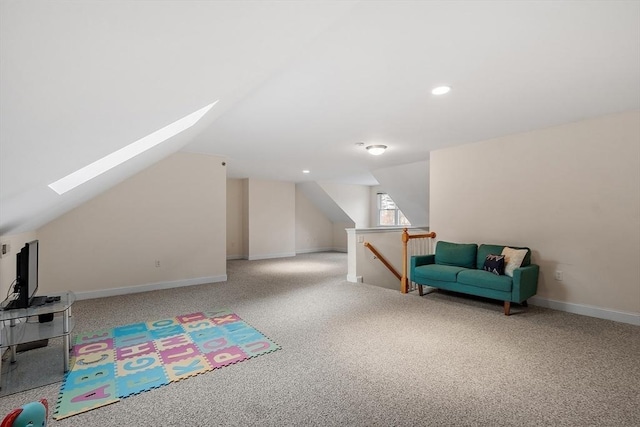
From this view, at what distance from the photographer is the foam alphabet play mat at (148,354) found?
6.95 ft

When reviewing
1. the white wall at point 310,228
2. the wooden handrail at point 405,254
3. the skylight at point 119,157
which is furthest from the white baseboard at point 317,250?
the skylight at point 119,157

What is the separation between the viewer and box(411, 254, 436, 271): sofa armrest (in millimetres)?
4660

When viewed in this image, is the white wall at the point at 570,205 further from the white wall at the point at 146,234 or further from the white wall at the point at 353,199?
the white wall at the point at 353,199

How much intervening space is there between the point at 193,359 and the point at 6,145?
214 cm

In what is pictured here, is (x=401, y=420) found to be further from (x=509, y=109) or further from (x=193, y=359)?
(x=509, y=109)

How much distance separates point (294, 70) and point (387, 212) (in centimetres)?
871

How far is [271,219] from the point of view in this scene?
9.25m

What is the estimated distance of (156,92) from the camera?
1.26 meters

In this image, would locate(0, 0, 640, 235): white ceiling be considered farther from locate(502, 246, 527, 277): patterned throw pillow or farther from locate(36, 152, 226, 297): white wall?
locate(502, 246, 527, 277): patterned throw pillow

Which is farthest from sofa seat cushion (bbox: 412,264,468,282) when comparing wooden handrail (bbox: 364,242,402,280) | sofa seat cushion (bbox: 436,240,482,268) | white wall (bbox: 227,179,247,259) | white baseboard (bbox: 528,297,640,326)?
white wall (bbox: 227,179,247,259)

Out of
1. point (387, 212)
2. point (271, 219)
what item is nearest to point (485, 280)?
point (271, 219)

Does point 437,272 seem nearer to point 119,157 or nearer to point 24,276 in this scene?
point 119,157

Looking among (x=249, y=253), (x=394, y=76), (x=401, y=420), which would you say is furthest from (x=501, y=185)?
(x=249, y=253)

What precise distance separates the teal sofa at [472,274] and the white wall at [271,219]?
17.6ft
